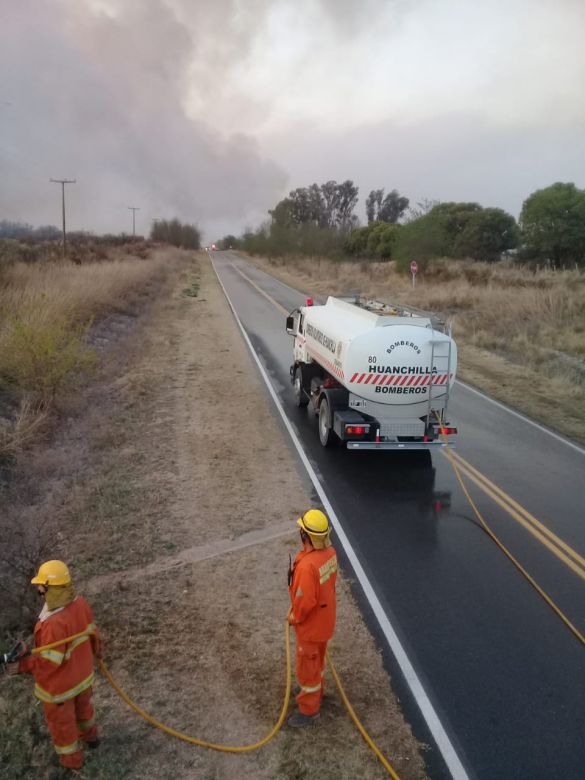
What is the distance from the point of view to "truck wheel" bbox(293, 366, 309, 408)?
13.5 metres

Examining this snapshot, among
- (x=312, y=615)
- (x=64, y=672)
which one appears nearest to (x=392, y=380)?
(x=312, y=615)

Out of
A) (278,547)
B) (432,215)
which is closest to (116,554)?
(278,547)

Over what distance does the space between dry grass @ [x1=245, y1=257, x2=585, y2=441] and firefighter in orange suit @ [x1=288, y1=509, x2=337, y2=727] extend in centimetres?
938

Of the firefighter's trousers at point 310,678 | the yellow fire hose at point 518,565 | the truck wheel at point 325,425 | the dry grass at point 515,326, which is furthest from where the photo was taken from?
the dry grass at point 515,326

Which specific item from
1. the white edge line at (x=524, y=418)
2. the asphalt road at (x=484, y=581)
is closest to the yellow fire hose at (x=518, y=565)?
the asphalt road at (x=484, y=581)

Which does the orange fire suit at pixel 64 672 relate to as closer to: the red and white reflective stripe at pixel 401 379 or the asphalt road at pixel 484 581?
the asphalt road at pixel 484 581

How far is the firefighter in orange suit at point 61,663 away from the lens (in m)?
4.07

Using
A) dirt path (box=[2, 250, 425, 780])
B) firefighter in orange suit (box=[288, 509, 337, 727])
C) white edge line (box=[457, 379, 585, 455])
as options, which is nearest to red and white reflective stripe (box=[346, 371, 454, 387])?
dirt path (box=[2, 250, 425, 780])

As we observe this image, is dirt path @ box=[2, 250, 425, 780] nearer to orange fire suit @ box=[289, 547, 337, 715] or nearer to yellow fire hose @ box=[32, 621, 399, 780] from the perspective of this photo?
yellow fire hose @ box=[32, 621, 399, 780]

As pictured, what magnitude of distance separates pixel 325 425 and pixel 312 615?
→ 6.48m

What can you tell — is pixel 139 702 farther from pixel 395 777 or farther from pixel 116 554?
pixel 116 554

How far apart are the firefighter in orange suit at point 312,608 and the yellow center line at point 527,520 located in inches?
149

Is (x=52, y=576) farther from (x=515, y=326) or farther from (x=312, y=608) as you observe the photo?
(x=515, y=326)

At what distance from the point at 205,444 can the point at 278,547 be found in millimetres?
3952
